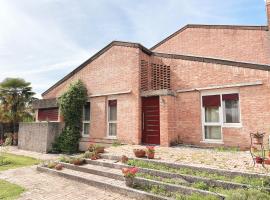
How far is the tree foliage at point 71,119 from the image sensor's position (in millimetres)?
13461

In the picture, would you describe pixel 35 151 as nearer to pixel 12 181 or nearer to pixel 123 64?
pixel 12 181

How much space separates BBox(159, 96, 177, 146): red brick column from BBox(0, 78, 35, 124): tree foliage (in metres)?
13.2

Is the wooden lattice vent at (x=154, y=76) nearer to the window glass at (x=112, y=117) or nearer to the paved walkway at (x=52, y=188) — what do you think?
the window glass at (x=112, y=117)

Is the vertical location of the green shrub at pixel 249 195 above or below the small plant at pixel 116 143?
below

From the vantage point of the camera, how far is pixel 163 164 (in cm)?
728

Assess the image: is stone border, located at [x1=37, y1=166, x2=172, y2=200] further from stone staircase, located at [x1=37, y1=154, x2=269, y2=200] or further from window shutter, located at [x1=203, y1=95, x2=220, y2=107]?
window shutter, located at [x1=203, y1=95, x2=220, y2=107]

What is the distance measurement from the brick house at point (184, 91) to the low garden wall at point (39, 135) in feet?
6.16

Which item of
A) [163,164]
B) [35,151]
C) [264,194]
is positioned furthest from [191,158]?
[35,151]

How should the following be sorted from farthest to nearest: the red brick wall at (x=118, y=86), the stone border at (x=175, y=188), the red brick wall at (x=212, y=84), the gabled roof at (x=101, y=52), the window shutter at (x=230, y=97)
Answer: the gabled roof at (x=101, y=52) → the red brick wall at (x=118, y=86) → the window shutter at (x=230, y=97) → the red brick wall at (x=212, y=84) → the stone border at (x=175, y=188)

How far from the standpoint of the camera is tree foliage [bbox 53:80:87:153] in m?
13.5

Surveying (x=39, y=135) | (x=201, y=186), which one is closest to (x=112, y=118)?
(x=39, y=135)

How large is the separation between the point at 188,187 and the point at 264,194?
5.51 ft

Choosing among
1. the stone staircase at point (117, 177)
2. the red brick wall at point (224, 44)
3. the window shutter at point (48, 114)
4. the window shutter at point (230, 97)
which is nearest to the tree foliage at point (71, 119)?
the window shutter at point (48, 114)

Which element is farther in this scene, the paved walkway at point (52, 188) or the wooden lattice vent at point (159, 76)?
the wooden lattice vent at point (159, 76)
